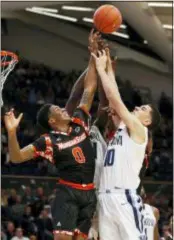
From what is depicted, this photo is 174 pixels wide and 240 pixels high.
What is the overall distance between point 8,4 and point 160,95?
1091 cm

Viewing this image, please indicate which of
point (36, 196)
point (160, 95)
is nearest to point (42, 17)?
point (160, 95)

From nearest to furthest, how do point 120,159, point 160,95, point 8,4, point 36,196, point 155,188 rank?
point 120,159 → point 36,196 → point 8,4 → point 155,188 → point 160,95

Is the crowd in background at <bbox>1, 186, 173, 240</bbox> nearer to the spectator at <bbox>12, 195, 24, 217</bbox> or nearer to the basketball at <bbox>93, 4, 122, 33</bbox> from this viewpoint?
the spectator at <bbox>12, 195, 24, 217</bbox>

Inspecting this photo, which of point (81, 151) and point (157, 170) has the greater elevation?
point (81, 151)

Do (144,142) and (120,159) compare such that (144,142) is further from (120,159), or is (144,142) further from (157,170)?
(157,170)

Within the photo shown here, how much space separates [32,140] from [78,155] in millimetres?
12373

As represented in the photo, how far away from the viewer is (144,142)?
24.5 ft

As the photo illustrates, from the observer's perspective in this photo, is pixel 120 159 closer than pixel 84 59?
Yes

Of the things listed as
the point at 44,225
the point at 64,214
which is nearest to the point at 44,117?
the point at 64,214

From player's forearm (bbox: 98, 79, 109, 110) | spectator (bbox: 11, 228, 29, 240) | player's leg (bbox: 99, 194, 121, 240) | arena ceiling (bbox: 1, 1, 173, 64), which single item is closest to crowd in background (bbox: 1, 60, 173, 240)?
spectator (bbox: 11, 228, 29, 240)

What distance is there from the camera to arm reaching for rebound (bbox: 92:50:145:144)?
23.9ft

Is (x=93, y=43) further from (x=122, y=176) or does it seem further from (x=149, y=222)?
(x=149, y=222)

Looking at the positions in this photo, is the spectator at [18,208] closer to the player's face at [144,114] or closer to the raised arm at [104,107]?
the raised arm at [104,107]

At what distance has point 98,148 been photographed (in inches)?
308
